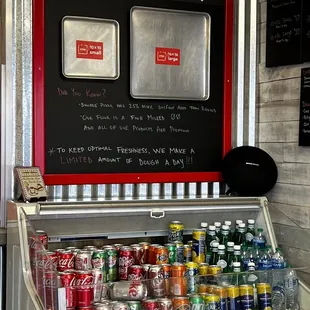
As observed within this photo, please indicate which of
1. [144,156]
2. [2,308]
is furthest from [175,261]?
[2,308]

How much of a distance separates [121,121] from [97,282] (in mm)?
1112

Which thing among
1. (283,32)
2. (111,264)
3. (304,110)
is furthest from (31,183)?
(283,32)

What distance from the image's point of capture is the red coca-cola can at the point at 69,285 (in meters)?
2.61

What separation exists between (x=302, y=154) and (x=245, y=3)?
111 cm

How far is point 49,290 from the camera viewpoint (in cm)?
258

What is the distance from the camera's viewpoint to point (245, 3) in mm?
3914

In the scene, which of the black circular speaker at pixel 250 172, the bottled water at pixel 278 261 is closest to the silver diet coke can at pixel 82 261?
the bottled water at pixel 278 261

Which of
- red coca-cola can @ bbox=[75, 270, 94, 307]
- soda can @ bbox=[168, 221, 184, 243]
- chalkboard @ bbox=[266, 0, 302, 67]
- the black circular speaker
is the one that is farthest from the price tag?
chalkboard @ bbox=[266, 0, 302, 67]

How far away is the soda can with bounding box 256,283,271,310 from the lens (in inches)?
117

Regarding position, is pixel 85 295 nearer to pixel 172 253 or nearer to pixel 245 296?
pixel 172 253

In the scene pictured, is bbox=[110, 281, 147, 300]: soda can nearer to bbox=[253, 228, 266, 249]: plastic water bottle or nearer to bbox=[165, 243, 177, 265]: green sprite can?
bbox=[165, 243, 177, 265]: green sprite can

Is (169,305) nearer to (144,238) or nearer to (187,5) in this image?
(144,238)

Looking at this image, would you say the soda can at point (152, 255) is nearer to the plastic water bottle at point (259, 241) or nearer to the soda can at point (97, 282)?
the soda can at point (97, 282)

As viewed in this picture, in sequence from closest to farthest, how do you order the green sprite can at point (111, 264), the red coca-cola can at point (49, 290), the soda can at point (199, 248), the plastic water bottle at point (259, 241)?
1. the red coca-cola can at point (49, 290)
2. the green sprite can at point (111, 264)
3. the soda can at point (199, 248)
4. the plastic water bottle at point (259, 241)
